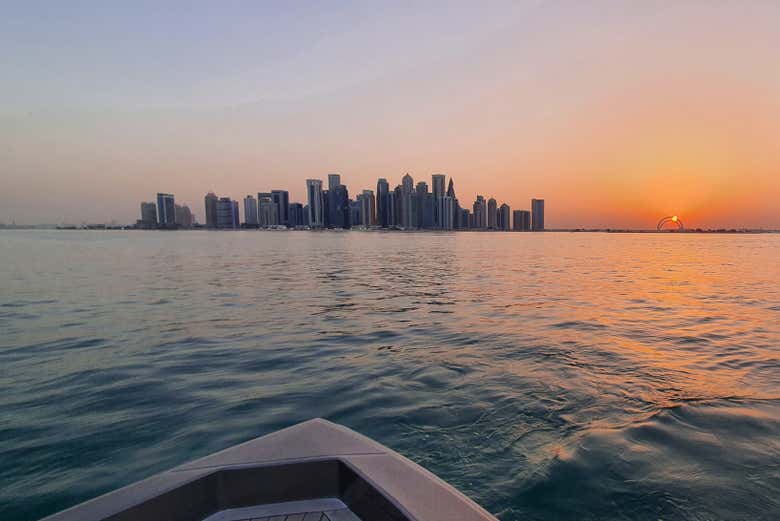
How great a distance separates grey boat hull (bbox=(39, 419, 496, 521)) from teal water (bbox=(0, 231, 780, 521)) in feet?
5.34

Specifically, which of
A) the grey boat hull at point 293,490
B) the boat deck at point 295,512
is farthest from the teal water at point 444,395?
the boat deck at point 295,512

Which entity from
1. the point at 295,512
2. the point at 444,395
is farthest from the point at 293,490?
the point at 444,395

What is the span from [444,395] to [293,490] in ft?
13.2

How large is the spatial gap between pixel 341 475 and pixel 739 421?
19.6 ft

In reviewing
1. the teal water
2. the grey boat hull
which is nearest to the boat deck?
the grey boat hull

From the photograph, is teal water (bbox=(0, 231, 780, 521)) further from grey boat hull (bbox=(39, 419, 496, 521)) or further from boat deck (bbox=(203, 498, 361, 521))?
boat deck (bbox=(203, 498, 361, 521))

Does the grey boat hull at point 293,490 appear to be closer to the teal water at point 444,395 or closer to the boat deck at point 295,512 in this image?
the boat deck at point 295,512

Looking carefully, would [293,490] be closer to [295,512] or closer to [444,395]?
[295,512]

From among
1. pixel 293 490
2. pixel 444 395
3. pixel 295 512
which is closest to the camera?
pixel 295 512

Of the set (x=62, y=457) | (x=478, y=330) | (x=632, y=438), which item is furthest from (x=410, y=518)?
(x=478, y=330)

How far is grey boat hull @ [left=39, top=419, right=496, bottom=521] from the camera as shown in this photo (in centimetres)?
264

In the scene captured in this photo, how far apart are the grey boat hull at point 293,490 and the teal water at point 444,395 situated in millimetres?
1629

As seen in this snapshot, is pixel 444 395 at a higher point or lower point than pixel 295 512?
lower

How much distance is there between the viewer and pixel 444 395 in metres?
6.79
